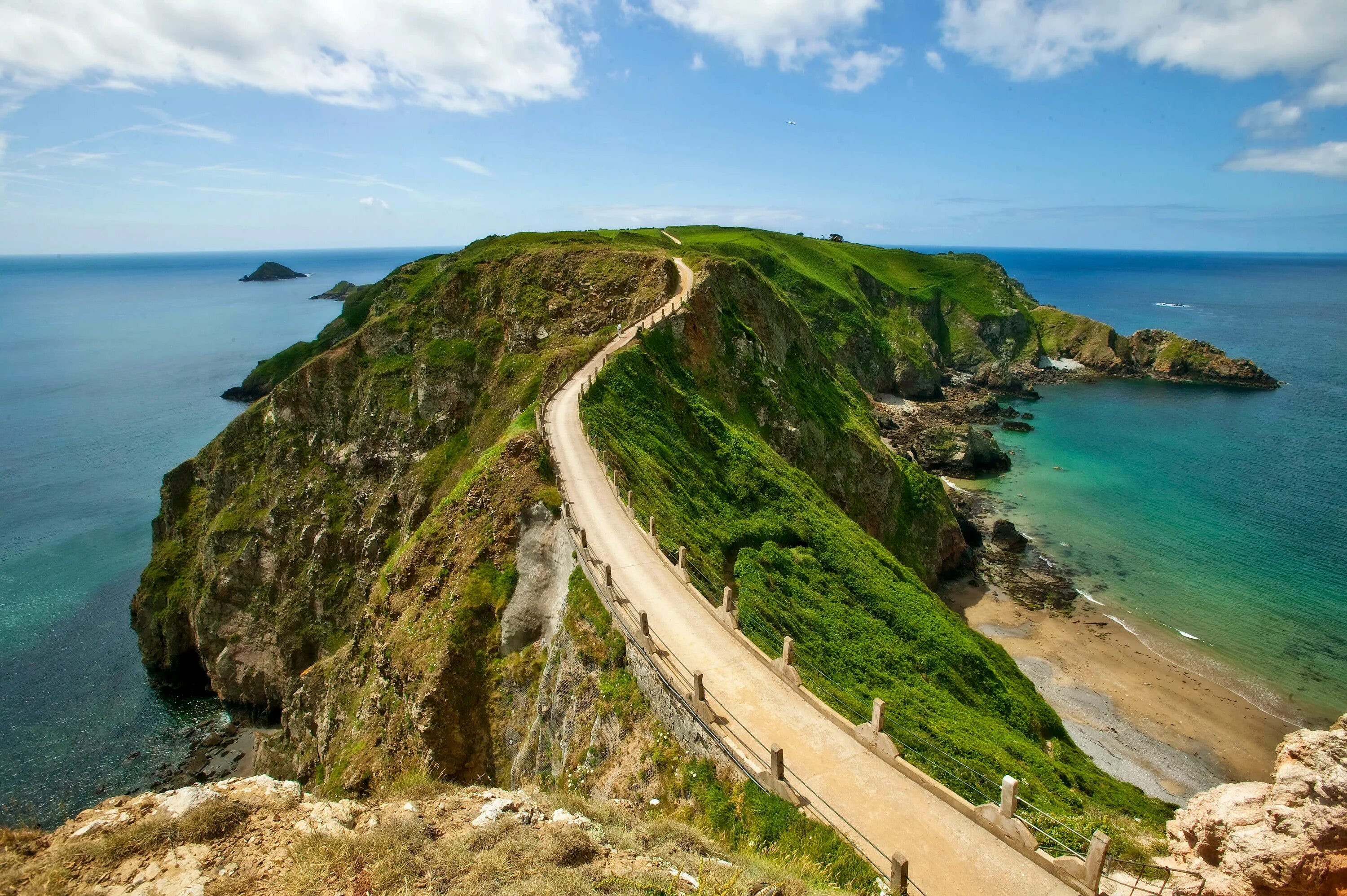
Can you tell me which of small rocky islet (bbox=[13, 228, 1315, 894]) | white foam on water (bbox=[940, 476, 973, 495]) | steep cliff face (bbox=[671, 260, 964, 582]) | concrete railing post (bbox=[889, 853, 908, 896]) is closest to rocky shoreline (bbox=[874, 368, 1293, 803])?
white foam on water (bbox=[940, 476, 973, 495])

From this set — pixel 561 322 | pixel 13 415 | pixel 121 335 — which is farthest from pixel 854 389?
pixel 121 335

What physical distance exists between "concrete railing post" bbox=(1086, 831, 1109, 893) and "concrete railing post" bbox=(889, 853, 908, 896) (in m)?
3.95

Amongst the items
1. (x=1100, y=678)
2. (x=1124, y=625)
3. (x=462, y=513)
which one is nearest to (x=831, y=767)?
(x=462, y=513)

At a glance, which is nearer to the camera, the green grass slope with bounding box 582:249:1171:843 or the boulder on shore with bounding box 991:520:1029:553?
the green grass slope with bounding box 582:249:1171:843

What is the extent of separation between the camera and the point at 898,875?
44.9 ft

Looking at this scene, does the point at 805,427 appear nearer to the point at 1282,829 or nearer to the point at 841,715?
the point at 841,715

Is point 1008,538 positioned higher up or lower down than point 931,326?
lower down

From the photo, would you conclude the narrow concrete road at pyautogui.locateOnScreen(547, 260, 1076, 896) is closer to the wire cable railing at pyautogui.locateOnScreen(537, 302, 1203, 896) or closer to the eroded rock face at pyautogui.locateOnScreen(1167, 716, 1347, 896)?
the wire cable railing at pyautogui.locateOnScreen(537, 302, 1203, 896)

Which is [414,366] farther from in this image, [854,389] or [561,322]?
[854,389]

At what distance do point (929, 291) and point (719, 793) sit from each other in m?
151

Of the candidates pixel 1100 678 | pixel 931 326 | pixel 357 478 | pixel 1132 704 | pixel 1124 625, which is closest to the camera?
pixel 1132 704

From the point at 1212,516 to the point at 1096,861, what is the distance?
74490 millimetres

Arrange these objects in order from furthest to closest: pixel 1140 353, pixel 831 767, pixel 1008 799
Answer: pixel 1140 353 < pixel 831 767 < pixel 1008 799

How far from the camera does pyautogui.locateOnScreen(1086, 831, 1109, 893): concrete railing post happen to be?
13.6m
